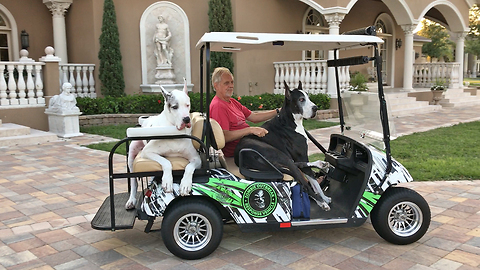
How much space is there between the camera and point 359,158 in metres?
3.98

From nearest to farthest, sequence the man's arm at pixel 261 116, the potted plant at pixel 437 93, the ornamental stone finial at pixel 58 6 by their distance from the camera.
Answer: the man's arm at pixel 261 116
the ornamental stone finial at pixel 58 6
the potted plant at pixel 437 93

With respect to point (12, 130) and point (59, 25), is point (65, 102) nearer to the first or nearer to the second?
point (12, 130)

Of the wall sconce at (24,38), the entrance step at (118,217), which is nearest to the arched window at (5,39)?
the wall sconce at (24,38)

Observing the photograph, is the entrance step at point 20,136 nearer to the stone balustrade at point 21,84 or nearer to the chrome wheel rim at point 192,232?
the stone balustrade at point 21,84

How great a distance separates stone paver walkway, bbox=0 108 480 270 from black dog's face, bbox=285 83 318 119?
3.73 ft

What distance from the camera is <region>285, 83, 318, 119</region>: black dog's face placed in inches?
147

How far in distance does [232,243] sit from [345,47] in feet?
7.01

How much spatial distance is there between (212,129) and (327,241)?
1425 millimetres

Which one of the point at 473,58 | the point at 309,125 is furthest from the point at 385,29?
the point at 473,58

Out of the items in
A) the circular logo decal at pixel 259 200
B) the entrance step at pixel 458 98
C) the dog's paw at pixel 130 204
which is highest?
the entrance step at pixel 458 98

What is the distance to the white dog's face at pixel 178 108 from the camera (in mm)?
3613

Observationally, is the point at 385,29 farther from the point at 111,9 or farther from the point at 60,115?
the point at 60,115

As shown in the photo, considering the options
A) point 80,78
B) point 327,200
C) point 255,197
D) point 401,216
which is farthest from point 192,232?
point 80,78

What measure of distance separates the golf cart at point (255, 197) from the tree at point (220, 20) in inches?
374
